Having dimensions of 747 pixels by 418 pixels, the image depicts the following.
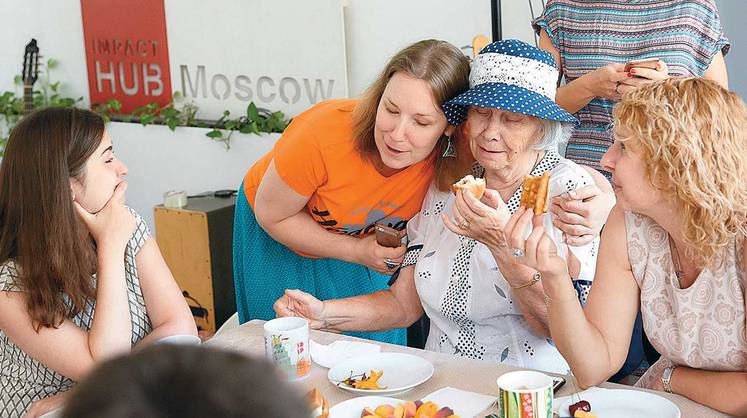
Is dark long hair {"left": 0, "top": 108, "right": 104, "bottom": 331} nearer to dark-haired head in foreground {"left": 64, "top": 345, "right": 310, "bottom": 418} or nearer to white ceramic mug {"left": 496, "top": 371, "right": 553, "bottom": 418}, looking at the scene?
white ceramic mug {"left": 496, "top": 371, "right": 553, "bottom": 418}

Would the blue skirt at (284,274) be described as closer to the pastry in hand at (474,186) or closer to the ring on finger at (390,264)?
the ring on finger at (390,264)

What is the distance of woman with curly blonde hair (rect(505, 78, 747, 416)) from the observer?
1504mm

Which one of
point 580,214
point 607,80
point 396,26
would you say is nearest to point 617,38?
point 607,80

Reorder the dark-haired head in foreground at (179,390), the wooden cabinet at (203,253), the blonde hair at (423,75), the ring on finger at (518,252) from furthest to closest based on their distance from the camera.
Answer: the wooden cabinet at (203,253), the blonde hair at (423,75), the ring on finger at (518,252), the dark-haired head in foreground at (179,390)

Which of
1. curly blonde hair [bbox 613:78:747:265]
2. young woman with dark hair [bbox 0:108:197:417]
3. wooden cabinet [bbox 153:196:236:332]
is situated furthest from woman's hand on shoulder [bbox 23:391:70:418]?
wooden cabinet [bbox 153:196:236:332]

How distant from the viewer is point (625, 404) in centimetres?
148

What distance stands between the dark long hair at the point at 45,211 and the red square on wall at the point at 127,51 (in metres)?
2.74

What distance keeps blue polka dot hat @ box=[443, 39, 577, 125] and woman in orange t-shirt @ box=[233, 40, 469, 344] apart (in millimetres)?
65

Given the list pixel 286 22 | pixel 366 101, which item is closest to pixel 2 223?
pixel 366 101

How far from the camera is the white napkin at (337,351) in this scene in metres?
1.78

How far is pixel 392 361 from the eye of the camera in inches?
68.8

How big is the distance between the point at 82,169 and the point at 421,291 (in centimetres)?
80

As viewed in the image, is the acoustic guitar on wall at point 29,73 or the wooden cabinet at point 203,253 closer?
the wooden cabinet at point 203,253

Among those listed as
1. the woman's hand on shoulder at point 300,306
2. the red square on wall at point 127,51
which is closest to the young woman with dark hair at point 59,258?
the woman's hand on shoulder at point 300,306
